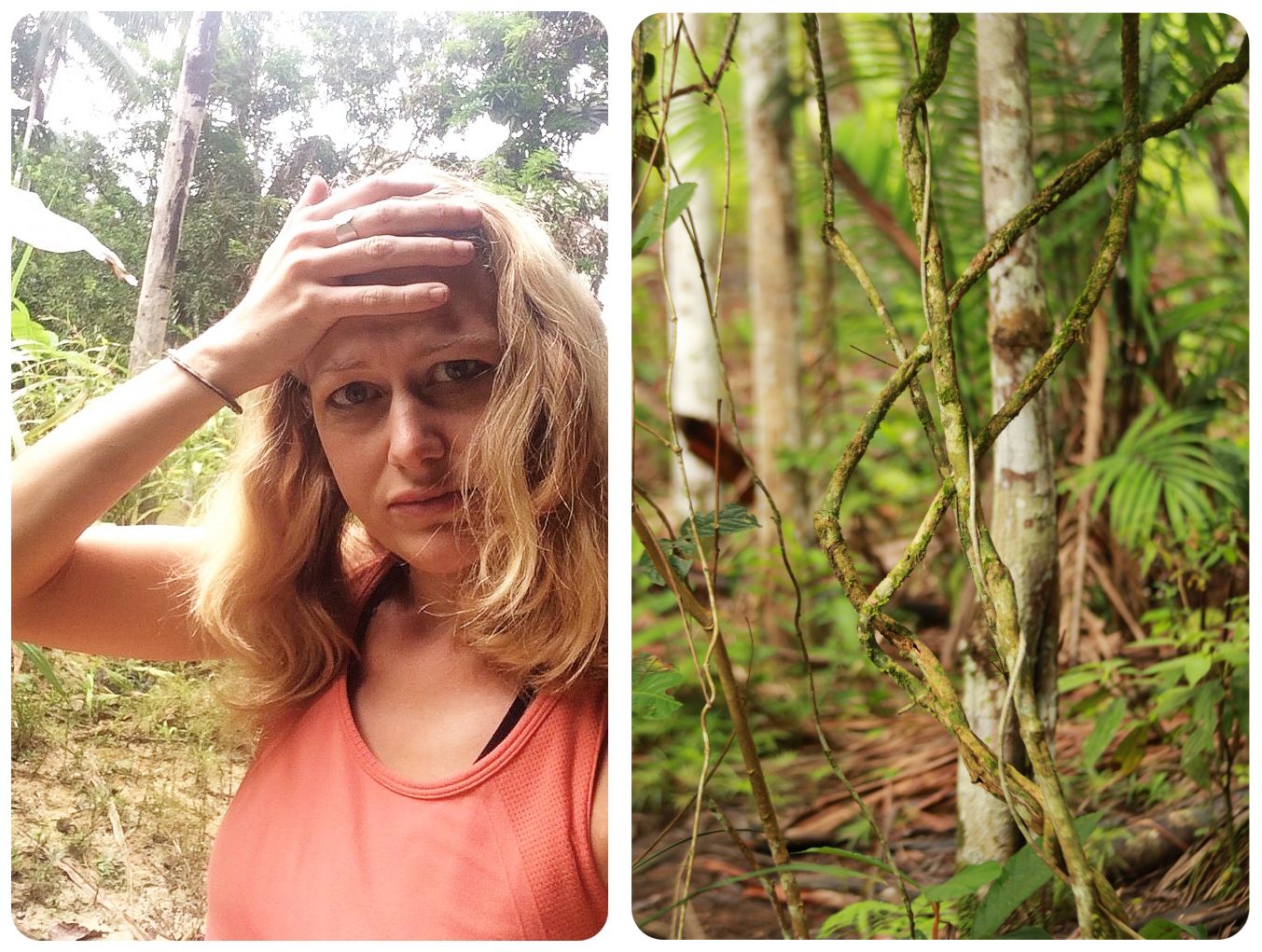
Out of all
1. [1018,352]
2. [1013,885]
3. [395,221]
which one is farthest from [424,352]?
[1013,885]

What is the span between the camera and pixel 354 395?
3.33 feet

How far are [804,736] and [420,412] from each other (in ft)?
3.53

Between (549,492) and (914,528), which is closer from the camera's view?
(549,492)

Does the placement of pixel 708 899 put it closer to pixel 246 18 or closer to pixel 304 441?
pixel 304 441

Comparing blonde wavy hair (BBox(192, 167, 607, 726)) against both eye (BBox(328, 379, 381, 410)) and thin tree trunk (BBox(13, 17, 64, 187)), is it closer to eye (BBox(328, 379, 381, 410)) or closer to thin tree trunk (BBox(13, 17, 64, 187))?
eye (BBox(328, 379, 381, 410))

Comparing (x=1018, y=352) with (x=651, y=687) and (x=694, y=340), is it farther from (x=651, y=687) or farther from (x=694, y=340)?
(x=694, y=340)

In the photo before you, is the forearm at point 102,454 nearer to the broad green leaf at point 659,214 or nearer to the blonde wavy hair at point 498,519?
the blonde wavy hair at point 498,519

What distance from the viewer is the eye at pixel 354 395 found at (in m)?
1.01

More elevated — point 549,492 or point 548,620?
point 549,492

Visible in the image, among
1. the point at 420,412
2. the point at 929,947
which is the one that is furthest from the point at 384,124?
the point at 929,947

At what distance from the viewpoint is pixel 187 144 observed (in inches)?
40.6

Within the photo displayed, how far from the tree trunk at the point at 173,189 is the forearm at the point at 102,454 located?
33mm

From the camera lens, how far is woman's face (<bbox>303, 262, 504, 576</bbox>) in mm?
1006

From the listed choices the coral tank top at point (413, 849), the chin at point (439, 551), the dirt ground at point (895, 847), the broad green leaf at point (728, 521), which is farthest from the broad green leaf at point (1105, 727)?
the chin at point (439, 551)
